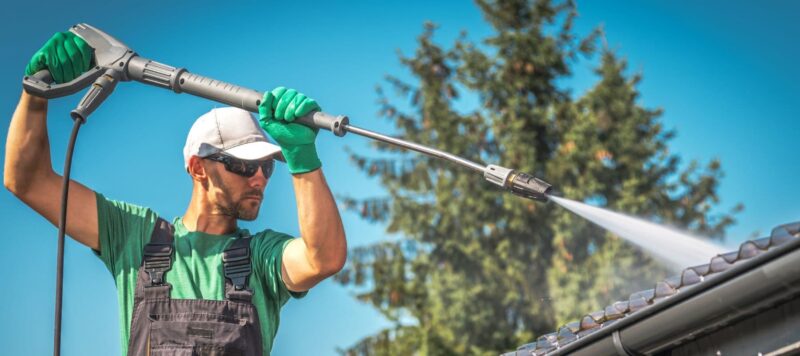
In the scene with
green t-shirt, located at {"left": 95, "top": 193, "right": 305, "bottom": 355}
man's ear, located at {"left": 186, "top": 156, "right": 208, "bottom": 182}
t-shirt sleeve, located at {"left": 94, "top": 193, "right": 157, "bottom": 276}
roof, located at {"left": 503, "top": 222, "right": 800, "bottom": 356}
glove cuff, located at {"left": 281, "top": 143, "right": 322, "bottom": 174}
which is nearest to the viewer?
roof, located at {"left": 503, "top": 222, "right": 800, "bottom": 356}

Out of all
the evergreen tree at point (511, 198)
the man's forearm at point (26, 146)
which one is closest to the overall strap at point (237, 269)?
the man's forearm at point (26, 146)

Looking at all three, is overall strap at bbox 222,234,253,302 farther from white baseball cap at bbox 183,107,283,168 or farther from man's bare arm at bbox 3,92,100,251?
man's bare arm at bbox 3,92,100,251

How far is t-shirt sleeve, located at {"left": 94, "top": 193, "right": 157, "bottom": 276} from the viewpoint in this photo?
4445mm

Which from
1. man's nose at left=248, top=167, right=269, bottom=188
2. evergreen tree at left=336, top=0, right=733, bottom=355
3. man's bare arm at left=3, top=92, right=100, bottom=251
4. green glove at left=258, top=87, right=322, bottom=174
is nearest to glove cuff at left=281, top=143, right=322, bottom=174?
green glove at left=258, top=87, right=322, bottom=174

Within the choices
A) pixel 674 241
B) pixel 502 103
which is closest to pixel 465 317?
pixel 502 103

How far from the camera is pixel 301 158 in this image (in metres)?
4.21

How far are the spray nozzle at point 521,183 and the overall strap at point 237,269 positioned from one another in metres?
1.13

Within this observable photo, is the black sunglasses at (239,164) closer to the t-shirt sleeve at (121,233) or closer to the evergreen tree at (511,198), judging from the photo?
the t-shirt sleeve at (121,233)

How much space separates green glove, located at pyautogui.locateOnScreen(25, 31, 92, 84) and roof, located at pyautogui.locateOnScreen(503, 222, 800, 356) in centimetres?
250

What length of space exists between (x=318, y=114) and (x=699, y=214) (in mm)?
18203

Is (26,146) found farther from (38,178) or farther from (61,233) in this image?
(61,233)

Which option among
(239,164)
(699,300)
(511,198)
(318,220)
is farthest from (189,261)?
(511,198)

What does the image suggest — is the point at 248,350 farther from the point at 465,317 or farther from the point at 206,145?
the point at 465,317

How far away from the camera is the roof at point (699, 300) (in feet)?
13.3
